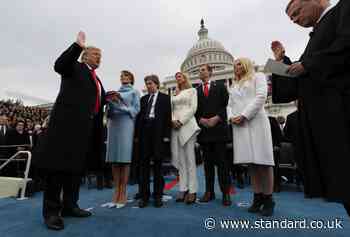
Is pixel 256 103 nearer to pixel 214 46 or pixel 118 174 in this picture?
pixel 118 174

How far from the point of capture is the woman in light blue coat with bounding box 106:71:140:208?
243cm

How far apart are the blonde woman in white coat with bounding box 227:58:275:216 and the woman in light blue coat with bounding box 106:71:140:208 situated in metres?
1.22

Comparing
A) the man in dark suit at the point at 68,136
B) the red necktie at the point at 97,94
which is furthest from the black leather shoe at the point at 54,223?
the red necktie at the point at 97,94

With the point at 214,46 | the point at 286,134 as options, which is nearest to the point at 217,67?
the point at 214,46

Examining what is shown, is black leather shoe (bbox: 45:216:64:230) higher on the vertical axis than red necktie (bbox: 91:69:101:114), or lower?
lower

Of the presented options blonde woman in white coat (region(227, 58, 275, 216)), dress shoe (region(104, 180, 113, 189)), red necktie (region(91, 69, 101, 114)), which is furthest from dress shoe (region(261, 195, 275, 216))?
dress shoe (region(104, 180, 113, 189))

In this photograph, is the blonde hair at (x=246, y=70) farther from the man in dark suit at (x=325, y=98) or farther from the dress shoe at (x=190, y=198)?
the dress shoe at (x=190, y=198)

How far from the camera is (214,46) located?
2028 inches

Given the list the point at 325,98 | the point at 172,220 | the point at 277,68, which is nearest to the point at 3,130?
the point at 172,220

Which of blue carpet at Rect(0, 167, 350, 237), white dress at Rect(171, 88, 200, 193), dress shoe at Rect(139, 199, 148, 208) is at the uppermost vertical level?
white dress at Rect(171, 88, 200, 193)

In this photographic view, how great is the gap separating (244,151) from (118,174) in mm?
1506

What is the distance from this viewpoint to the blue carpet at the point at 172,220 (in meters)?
1.56

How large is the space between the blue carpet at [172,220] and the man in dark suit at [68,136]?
183mm

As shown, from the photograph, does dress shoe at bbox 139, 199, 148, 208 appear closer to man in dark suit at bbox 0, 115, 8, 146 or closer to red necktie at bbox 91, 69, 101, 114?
red necktie at bbox 91, 69, 101, 114
